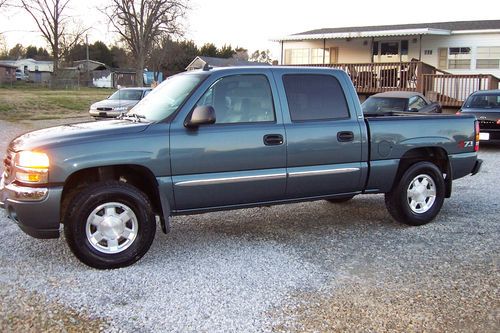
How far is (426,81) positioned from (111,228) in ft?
66.1

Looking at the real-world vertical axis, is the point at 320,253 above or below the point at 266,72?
below

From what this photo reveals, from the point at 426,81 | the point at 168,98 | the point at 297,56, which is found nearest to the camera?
the point at 168,98

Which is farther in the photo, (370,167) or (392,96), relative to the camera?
A: (392,96)

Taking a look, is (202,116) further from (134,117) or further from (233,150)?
(134,117)

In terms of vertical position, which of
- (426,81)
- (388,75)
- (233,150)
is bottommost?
(233,150)

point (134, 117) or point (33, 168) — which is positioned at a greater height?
point (134, 117)

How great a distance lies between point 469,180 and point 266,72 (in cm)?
562

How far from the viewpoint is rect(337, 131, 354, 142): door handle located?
18.7ft

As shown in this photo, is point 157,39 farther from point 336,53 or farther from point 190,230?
point 190,230

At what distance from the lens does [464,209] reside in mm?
7254

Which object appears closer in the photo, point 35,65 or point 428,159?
point 428,159

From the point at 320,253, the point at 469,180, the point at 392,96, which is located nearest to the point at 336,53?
the point at 392,96

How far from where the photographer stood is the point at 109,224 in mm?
4801

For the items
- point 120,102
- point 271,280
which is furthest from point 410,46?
point 271,280
